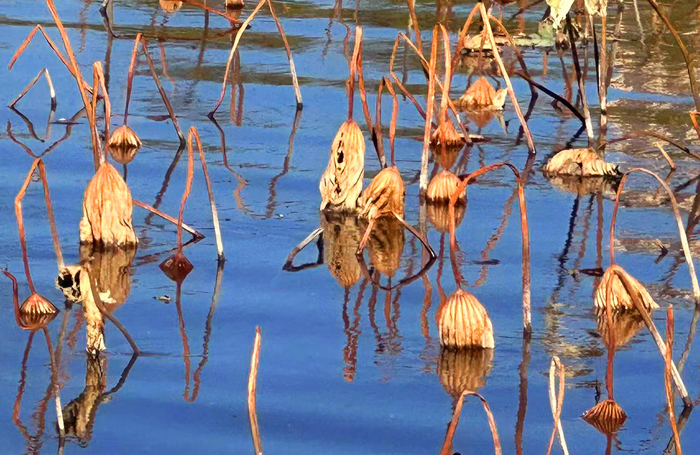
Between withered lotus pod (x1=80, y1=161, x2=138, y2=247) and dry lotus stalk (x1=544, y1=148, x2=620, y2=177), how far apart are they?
2480 mm

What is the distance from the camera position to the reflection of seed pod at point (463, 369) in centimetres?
476

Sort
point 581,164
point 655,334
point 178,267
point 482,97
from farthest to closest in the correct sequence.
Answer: point 482,97
point 581,164
point 178,267
point 655,334

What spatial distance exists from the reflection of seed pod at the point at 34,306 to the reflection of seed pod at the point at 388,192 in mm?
1652

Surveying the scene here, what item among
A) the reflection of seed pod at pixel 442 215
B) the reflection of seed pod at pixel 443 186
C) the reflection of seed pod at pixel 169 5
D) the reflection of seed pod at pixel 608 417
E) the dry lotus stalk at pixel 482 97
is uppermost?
the reflection of seed pod at pixel 169 5

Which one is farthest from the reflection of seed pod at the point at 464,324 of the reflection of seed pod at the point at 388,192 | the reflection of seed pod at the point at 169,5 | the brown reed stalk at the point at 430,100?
the reflection of seed pod at the point at 169,5

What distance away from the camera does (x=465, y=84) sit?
9.55m

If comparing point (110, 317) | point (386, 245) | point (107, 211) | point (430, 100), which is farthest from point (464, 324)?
point (107, 211)

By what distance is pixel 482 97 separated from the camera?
29.0 ft

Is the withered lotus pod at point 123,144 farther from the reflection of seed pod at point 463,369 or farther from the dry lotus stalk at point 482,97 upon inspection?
the reflection of seed pod at point 463,369

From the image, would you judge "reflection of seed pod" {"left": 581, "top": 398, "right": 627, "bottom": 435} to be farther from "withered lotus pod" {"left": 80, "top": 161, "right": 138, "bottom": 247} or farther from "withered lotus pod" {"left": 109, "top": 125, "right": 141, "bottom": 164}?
"withered lotus pod" {"left": 109, "top": 125, "right": 141, "bottom": 164}

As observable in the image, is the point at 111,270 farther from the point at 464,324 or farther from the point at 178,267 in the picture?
the point at 464,324

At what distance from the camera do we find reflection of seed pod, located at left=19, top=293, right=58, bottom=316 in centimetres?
523

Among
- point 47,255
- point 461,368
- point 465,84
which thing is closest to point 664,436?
point 461,368

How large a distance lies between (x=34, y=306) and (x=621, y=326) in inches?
88.3
